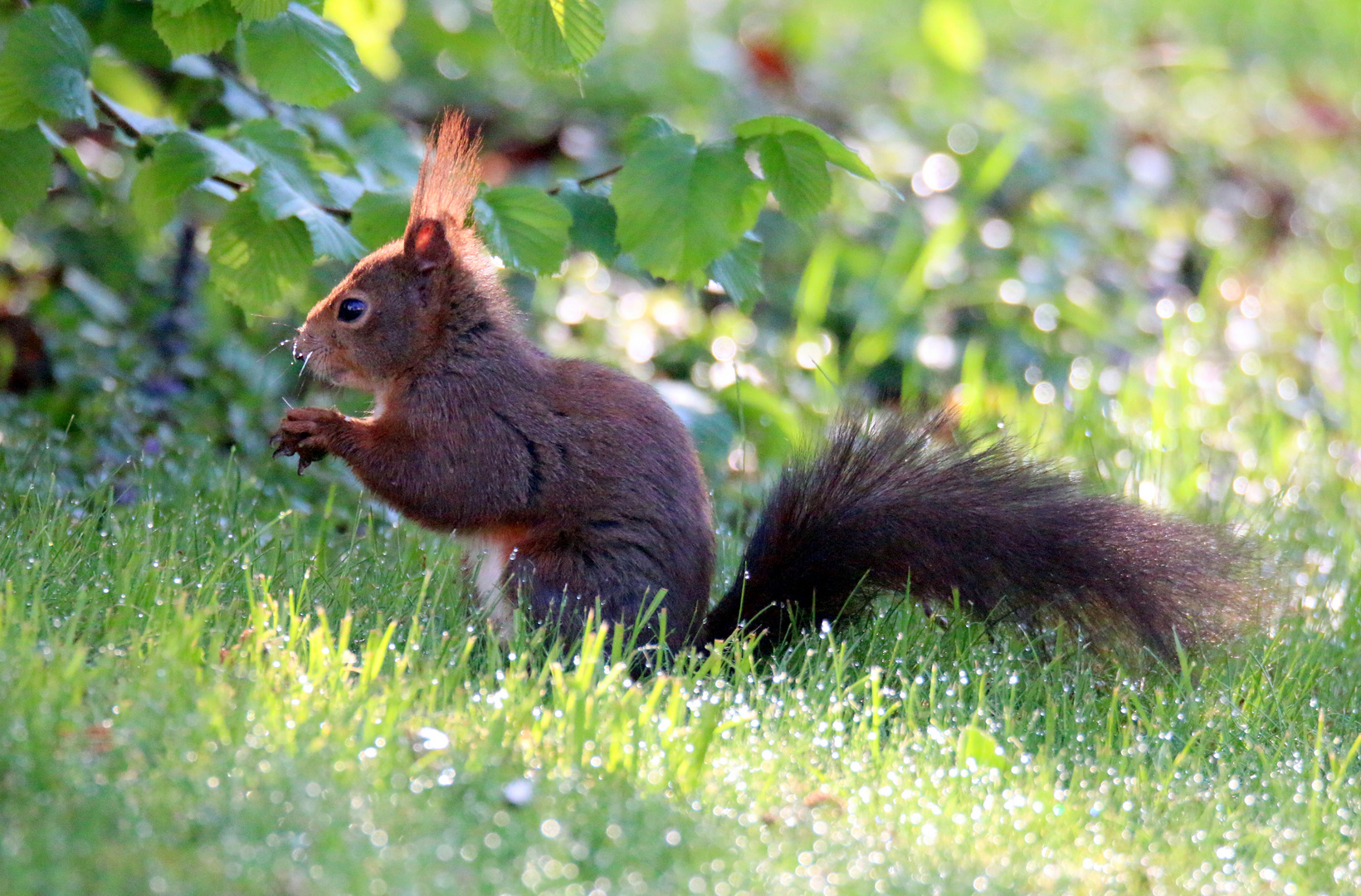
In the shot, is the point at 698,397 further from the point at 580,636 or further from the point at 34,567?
the point at 34,567

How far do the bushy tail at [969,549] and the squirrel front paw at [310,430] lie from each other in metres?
0.74

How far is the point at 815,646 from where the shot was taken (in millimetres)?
2641

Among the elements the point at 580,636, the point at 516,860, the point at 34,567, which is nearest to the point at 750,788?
the point at 516,860

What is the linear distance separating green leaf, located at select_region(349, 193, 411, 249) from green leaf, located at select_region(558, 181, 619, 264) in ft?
0.99

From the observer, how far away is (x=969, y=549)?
8.41 ft

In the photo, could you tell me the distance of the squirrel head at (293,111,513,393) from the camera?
2748 millimetres

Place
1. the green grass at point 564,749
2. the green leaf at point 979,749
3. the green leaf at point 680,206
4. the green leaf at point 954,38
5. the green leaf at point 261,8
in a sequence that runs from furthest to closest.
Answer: the green leaf at point 954,38
the green leaf at point 680,206
the green leaf at point 261,8
the green leaf at point 979,749
the green grass at point 564,749

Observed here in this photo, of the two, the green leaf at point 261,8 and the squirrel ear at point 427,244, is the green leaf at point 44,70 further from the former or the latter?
the squirrel ear at point 427,244

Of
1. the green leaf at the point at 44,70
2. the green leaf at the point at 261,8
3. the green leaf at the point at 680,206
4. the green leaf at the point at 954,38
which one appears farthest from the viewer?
the green leaf at the point at 954,38

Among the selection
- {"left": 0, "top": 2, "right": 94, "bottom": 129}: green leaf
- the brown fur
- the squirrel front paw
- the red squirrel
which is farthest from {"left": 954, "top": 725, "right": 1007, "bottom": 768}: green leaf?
{"left": 0, "top": 2, "right": 94, "bottom": 129}: green leaf

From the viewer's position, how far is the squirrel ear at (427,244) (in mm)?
2748

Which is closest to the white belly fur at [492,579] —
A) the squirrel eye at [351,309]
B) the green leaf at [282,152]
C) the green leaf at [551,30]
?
the squirrel eye at [351,309]

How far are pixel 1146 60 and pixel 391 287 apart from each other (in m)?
5.18

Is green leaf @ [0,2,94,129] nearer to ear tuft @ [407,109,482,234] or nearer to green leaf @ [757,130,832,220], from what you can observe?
ear tuft @ [407,109,482,234]
